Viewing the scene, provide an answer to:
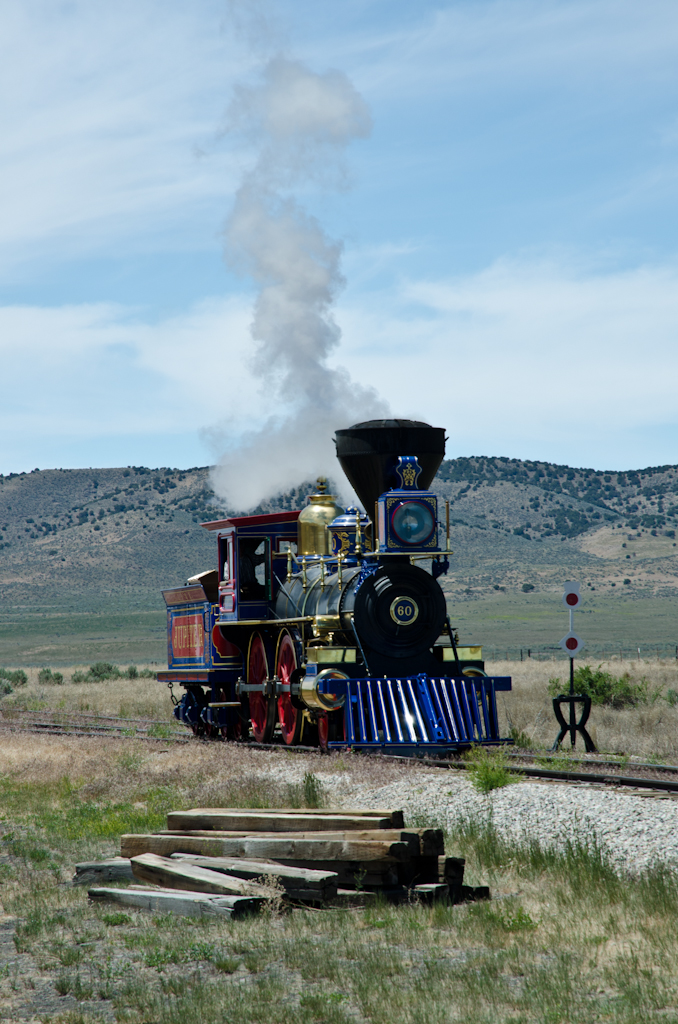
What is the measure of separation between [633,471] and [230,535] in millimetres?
112901

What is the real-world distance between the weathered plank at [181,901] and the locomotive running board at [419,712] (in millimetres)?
7408

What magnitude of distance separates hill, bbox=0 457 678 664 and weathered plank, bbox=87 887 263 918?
50135mm

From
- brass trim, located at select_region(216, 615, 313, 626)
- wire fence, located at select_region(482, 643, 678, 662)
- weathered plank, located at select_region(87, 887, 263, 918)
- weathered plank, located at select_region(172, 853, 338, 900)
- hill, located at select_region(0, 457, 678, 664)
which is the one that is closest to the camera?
weathered plank, located at select_region(87, 887, 263, 918)

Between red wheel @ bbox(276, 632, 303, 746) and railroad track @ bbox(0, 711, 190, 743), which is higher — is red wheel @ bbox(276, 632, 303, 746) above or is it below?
above

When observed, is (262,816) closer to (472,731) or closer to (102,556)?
(472,731)

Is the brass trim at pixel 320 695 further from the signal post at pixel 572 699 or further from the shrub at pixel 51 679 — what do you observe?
the shrub at pixel 51 679

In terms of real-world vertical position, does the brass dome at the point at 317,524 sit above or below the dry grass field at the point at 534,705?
above

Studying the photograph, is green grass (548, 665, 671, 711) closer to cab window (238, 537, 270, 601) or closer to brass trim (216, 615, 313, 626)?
cab window (238, 537, 270, 601)

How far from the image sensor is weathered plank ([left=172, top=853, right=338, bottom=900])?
7992 millimetres

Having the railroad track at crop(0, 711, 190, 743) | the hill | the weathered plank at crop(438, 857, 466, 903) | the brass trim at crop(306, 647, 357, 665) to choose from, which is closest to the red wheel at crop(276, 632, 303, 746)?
the brass trim at crop(306, 647, 357, 665)

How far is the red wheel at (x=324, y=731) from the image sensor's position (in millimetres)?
16719

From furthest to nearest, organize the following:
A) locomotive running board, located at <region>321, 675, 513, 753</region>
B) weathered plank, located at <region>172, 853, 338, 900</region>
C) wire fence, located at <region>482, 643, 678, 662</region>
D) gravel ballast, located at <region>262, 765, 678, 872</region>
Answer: wire fence, located at <region>482, 643, 678, 662</region>, locomotive running board, located at <region>321, 675, 513, 753</region>, gravel ballast, located at <region>262, 765, 678, 872</region>, weathered plank, located at <region>172, 853, 338, 900</region>

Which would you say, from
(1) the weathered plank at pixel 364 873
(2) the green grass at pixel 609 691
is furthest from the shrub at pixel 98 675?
(1) the weathered plank at pixel 364 873

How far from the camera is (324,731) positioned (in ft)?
55.6
